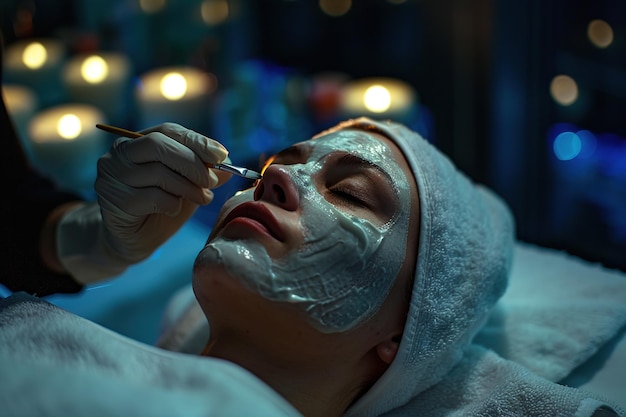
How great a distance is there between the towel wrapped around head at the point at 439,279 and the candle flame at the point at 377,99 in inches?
38.5

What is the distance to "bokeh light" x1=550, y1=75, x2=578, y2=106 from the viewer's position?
2.27m

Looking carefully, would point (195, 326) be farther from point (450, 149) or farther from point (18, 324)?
point (450, 149)

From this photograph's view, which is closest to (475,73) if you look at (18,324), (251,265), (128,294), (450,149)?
(450,149)

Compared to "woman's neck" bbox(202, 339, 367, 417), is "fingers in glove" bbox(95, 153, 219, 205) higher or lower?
higher

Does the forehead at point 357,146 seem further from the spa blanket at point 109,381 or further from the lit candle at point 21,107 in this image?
the lit candle at point 21,107

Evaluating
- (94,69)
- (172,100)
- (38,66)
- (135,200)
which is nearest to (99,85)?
(94,69)

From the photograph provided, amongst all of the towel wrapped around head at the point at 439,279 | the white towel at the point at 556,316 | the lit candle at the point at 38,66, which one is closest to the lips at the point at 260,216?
the towel wrapped around head at the point at 439,279

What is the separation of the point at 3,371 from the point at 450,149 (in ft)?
6.49

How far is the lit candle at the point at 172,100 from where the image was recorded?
77.8 inches

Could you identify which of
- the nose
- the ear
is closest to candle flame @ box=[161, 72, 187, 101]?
the nose

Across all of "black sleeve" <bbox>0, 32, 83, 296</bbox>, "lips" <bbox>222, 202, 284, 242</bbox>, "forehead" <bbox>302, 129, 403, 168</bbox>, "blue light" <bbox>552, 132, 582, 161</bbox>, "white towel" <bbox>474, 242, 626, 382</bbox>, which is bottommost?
"blue light" <bbox>552, 132, 582, 161</bbox>

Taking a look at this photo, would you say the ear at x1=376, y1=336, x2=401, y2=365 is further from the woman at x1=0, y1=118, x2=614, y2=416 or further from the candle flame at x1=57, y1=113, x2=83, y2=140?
the candle flame at x1=57, y1=113, x2=83, y2=140

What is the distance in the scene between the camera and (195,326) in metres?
1.33

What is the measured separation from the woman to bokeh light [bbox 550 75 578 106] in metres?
1.27
